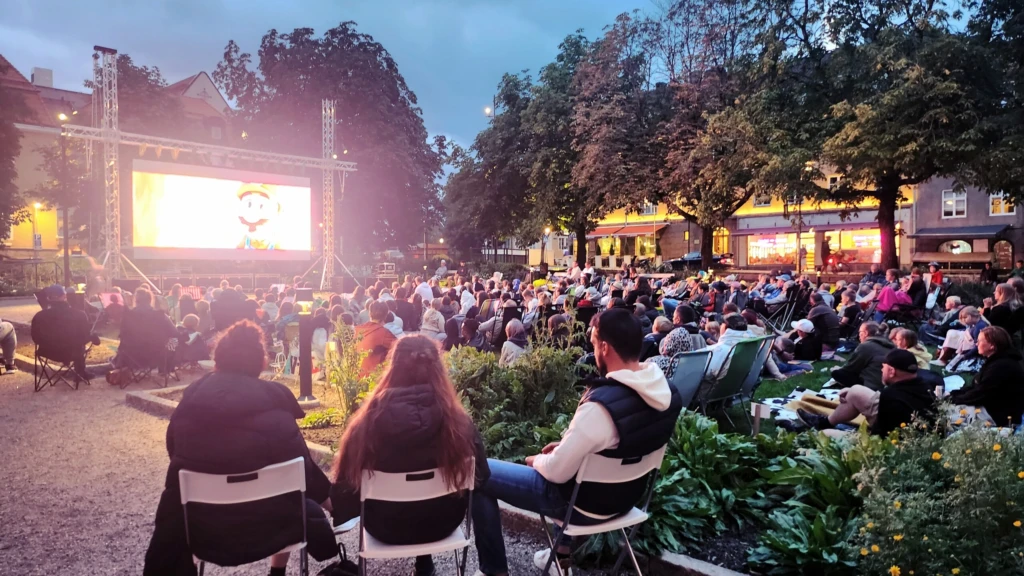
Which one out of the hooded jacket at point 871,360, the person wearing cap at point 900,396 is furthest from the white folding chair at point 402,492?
the hooded jacket at point 871,360

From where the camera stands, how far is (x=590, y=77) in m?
24.1

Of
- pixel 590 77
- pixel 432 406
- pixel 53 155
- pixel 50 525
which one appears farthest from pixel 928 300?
pixel 53 155

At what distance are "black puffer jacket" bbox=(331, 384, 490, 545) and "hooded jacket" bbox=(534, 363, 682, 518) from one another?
0.35 m

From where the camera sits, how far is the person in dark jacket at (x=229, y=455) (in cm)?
243

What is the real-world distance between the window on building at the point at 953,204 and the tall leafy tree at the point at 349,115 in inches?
1054

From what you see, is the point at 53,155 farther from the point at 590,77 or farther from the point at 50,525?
the point at 50,525

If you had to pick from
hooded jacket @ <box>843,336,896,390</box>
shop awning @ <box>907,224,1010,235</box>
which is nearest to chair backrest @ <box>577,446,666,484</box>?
hooded jacket @ <box>843,336,896,390</box>

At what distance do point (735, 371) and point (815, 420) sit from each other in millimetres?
918

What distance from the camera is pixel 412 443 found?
2488 millimetres

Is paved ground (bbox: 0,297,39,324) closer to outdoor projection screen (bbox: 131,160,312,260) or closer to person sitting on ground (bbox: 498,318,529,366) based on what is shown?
outdoor projection screen (bbox: 131,160,312,260)

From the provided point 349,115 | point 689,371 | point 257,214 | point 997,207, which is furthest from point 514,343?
point 997,207

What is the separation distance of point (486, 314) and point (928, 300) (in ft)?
27.7

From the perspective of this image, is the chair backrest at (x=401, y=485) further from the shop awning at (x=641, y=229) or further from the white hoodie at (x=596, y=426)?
the shop awning at (x=641, y=229)

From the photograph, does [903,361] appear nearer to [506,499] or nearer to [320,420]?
[506,499]
